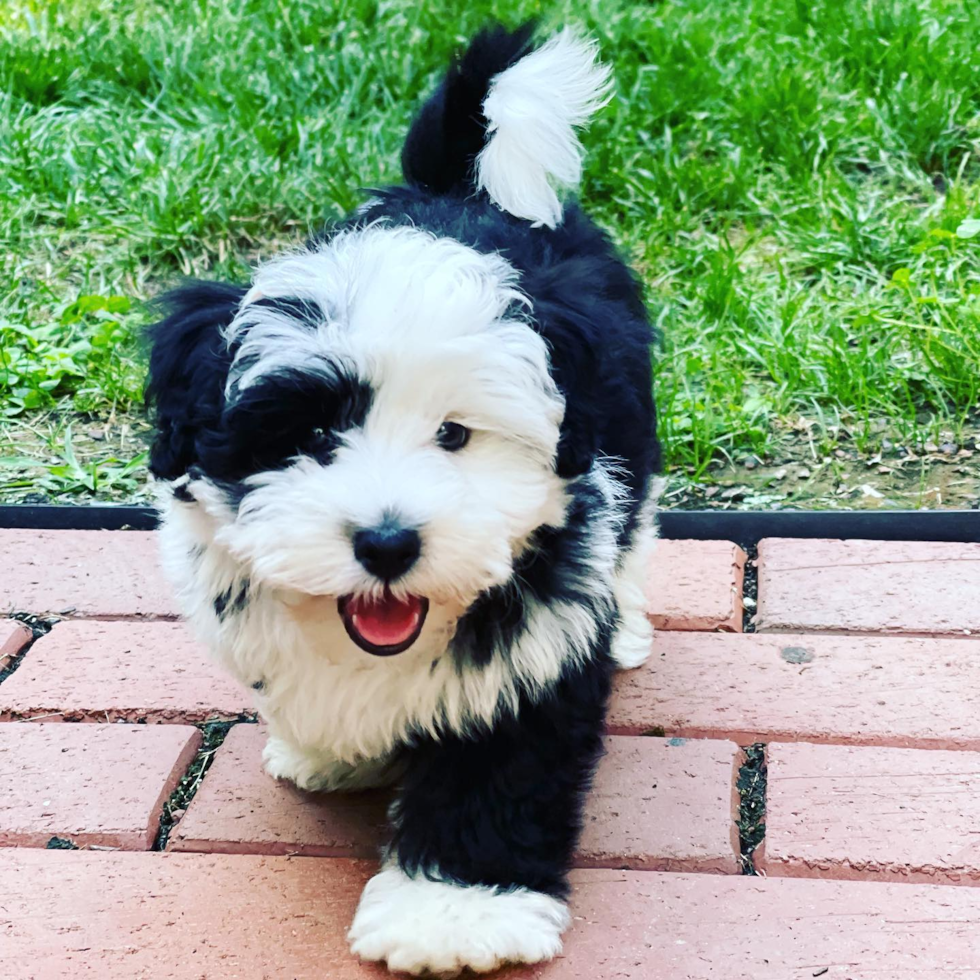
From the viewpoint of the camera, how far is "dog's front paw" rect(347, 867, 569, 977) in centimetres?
170

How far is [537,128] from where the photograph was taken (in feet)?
A: 7.15

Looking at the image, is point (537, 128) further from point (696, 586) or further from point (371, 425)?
point (696, 586)

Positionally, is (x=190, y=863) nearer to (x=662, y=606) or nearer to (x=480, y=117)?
(x=662, y=606)

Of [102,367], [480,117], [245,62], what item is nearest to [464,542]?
[480,117]

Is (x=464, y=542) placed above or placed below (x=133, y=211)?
above

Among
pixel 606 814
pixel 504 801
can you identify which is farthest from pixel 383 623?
pixel 606 814

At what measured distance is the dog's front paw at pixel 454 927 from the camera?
5.57 ft

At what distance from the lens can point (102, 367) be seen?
3369 millimetres

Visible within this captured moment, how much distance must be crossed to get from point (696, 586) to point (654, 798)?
2.14 ft

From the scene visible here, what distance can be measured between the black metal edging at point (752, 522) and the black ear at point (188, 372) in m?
1.16

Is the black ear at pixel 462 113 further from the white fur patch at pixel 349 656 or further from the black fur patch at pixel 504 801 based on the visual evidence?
the black fur patch at pixel 504 801

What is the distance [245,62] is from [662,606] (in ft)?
10.3

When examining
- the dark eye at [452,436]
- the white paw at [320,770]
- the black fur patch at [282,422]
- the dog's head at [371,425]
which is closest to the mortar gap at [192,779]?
the white paw at [320,770]

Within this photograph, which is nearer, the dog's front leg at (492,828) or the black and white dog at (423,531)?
the black and white dog at (423,531)
